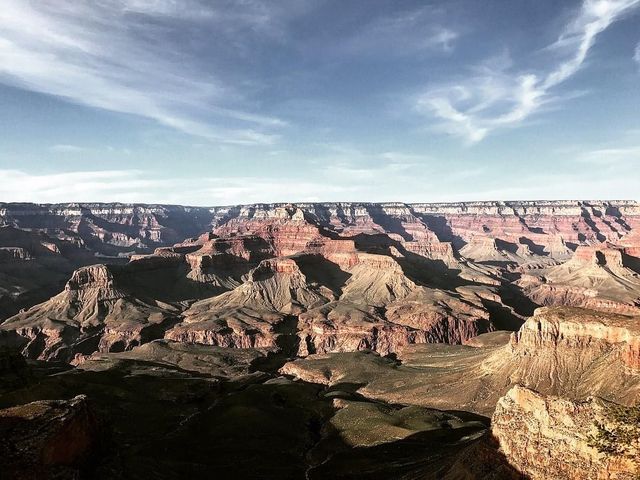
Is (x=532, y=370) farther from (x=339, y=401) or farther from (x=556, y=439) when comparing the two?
(x=556, y=439)

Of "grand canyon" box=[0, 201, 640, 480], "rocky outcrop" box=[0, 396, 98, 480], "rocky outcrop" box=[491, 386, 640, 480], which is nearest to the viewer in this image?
"rocky outcrop" box=[491, 386, 640, 480]

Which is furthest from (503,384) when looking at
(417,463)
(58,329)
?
(58,329)

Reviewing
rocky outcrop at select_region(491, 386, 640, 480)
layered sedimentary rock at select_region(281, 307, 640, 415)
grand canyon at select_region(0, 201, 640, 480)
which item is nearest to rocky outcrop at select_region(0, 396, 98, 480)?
grand canyon at select_region(0, 201, 640, 480)

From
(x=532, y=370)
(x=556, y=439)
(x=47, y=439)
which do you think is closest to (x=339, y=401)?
(x=532, y=370)

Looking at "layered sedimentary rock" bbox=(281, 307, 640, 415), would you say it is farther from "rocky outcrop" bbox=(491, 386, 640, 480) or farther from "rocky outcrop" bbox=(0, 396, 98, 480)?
"rocky outcrop" bbox=(0, 396, 98, 480)

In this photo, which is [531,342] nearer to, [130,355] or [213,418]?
[213,418]

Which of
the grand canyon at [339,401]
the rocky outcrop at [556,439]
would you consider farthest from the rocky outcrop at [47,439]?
the rocky outcrop at [556,439]

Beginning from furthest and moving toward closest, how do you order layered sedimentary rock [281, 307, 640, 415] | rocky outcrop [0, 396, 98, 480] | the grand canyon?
1. layered sedimentary rock [281, 307, 640, 415]
2. the grand canyon
3. rocky outcrop [0, 396, 98, 480]
